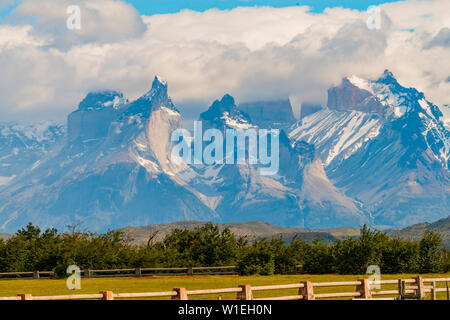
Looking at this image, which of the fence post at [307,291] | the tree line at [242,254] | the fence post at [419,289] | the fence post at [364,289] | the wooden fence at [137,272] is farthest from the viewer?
the wooden fence at [137,272]

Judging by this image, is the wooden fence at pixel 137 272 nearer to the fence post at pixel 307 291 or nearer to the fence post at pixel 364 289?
the fence post at pixel 364 289

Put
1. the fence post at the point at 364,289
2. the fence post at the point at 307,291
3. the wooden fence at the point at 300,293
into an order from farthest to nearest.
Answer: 1. the fence post at the point at 364,289
2. the fence post at the point at 307,291
3. the wooden fence at the point at 300,293

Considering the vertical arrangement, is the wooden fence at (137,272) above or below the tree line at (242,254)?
below

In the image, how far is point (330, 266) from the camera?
233 feet

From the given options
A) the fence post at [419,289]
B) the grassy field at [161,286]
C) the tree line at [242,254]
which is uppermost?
the tree line at [242,254]

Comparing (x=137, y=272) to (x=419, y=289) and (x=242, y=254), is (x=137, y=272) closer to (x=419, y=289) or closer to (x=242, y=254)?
(x=242, y=254)

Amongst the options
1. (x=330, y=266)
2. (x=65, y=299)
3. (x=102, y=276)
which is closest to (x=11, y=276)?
(x=102, y=276)

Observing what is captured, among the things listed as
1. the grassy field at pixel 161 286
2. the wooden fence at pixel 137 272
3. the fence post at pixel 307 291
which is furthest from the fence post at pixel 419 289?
the wooden fence at pixel 137 272

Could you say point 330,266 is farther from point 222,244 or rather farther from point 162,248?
point 162,248

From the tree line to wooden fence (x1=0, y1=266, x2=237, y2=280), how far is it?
1.76 m

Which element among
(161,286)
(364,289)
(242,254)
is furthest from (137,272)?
(364,289)

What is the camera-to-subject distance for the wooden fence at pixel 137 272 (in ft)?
246

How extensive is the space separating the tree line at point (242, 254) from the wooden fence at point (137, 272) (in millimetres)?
1761
